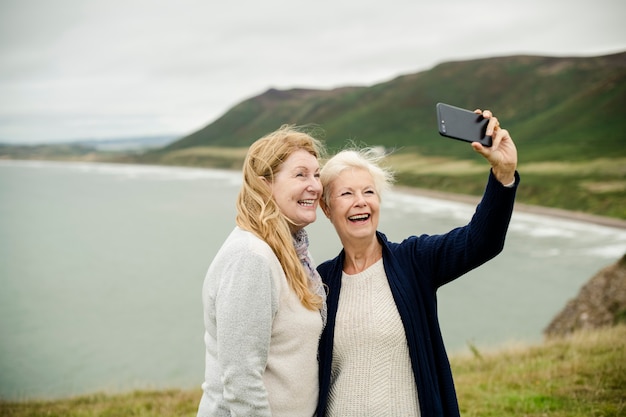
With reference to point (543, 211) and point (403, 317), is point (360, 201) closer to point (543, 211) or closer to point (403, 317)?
point (403, 317)

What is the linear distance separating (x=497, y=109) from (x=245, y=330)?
5149 inches

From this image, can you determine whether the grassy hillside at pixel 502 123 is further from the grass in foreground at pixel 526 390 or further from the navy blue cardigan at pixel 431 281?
the navy blue cardigan at pixel 431 281

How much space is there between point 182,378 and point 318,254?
46.7 ft

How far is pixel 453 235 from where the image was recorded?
9.64 feet

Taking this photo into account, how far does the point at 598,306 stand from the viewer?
13.5 metres

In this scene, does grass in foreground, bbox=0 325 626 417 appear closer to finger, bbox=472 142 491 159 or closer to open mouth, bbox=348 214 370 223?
open mouth, bbox=348 214 370 223

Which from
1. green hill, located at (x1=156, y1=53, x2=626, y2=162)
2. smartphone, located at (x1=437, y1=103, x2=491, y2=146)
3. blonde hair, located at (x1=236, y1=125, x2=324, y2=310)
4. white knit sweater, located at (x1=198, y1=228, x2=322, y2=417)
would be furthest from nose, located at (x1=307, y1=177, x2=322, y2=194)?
green hill, located at (x1=156, y1=53, x2=626, y2=162)

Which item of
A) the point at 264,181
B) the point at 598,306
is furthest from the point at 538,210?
the point at 264,181

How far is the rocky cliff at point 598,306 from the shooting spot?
41.5 ft

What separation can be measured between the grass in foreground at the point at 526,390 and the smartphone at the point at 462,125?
356 centimetres

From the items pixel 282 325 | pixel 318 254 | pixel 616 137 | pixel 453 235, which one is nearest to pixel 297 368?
pixel 282 325

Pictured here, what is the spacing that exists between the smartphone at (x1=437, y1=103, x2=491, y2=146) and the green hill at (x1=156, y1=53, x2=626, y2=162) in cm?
6813

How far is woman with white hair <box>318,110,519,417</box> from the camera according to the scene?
2.74m

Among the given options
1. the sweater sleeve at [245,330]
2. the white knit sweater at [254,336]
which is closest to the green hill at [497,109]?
the white knit sweater at [254,336]
